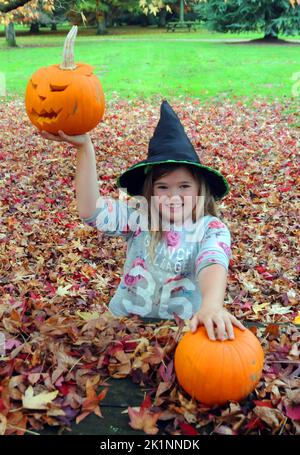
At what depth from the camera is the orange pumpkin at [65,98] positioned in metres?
2.92

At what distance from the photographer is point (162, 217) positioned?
3.03 metres

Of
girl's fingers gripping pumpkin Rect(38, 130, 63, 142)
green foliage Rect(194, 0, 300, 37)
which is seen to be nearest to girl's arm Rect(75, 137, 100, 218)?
girl's fingers gripping pumpkin Rect(38, 130, 63, 142)

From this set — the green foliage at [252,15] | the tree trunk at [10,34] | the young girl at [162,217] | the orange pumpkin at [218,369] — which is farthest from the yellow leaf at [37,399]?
the tree trunk at [10,34]

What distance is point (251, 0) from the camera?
27688 mm

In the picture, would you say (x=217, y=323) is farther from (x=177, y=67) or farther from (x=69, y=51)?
(x=177, y=67)

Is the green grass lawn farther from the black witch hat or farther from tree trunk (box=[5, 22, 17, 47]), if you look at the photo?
the black witch hat

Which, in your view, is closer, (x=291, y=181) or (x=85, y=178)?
(x=85, y=178)

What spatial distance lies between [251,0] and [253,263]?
25.3 meters

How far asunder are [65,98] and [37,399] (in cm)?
171

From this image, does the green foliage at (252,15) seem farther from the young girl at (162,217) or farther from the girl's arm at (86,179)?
the girl's arm at (86,179)

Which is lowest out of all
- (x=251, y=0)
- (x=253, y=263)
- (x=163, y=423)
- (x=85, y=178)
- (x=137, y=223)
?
(x=253, y=263)

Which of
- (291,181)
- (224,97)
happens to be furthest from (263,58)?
(291,181)
